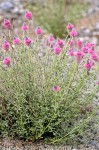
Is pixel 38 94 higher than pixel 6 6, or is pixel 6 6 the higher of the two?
pixel 6 6

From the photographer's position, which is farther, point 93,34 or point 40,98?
point 93,34

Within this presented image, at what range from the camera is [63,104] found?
3385mm

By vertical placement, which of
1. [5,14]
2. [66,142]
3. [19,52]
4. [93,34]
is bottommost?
[66,142]

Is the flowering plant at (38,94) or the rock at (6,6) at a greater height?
the rock at (6,6)

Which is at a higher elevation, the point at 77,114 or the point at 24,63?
the point at 24,63

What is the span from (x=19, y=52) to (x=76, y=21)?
5215mm

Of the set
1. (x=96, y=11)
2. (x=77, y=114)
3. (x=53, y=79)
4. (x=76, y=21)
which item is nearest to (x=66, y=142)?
(x=77, y=114)

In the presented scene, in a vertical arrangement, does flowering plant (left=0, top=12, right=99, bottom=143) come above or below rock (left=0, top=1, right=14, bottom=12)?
below

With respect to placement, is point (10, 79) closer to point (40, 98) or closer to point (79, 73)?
point (40, 98)

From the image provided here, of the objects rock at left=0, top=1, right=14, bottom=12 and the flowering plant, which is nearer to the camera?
the flowering plant

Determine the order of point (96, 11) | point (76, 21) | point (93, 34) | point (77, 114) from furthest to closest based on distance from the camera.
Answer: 1. point (96, 11)
2. point (76, 21)
3. point (93, 34)
4. point (77, 114)

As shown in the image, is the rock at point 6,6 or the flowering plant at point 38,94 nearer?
the flowering plant at point 38,94

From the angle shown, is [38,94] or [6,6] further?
[6,6]

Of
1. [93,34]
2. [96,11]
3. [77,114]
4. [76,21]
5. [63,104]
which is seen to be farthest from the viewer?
[96,11]
